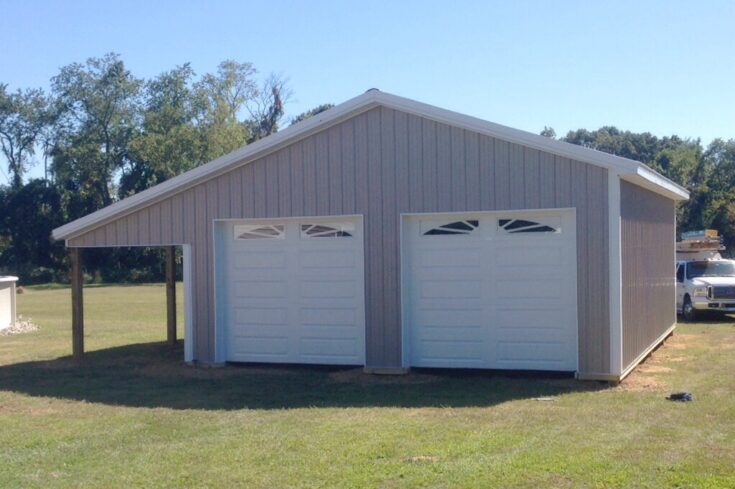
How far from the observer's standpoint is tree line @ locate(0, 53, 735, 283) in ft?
194

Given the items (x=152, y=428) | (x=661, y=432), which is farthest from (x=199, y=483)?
(x=661, y=432)

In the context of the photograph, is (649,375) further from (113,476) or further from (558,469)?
(113,476)

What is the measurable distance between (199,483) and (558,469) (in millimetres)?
3041

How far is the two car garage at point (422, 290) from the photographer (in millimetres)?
13445

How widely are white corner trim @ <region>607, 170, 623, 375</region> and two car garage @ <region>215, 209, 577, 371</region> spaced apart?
0.63 meters

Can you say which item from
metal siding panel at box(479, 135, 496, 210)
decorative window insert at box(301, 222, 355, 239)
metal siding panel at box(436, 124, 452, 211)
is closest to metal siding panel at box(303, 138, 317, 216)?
decorative window insert at box(301, 222, 355, 239)

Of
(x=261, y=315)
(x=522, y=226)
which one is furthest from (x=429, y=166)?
(x=261, y=315)

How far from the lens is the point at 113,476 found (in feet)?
25.6

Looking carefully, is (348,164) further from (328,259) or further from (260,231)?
(260,231)

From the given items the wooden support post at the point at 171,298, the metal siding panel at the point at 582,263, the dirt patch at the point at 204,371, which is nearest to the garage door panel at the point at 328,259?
the dirt patch at the point at 204,371

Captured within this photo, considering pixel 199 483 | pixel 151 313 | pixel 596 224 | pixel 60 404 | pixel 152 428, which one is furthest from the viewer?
pixel 151 313

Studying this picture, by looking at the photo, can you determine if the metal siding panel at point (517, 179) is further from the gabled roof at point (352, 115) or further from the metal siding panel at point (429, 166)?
the metal siding panel at point (429, 166)

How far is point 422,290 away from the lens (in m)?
14.1

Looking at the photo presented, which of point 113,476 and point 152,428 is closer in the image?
point 113,476
